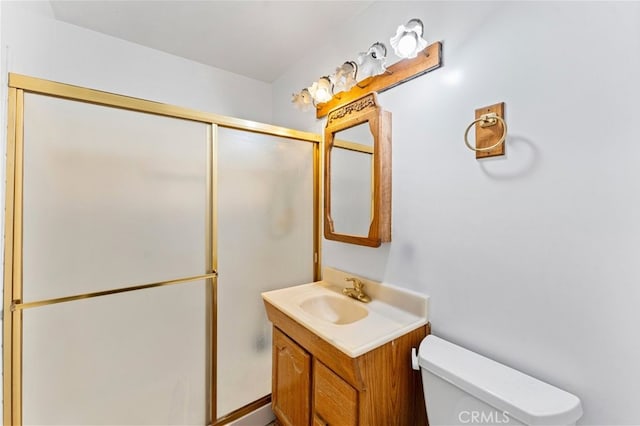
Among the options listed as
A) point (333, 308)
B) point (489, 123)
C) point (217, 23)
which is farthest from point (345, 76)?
point (333, 308)

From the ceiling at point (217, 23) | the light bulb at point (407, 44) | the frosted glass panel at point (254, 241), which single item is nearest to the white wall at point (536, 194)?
the light bulb at point (407, 44)

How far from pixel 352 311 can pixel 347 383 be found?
43 centimetres

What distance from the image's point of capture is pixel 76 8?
1.44 meters

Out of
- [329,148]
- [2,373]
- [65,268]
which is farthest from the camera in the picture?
[329,148]

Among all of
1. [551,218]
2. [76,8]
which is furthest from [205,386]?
[76,8]

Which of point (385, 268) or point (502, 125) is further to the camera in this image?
point (385, 268)

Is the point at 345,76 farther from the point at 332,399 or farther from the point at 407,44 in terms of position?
the point at 332,399

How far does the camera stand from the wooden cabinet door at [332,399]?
1.01 metres

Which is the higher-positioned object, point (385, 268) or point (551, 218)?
Answer: point (551, 218)

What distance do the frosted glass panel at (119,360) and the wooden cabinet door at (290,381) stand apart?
43 centimetres

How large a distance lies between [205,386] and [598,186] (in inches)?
78.2

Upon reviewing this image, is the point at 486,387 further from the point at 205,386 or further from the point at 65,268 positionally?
the point at 65,268

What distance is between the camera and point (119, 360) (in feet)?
4.27

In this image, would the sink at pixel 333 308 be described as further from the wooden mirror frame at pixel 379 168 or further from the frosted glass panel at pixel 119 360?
the frosted glass panel at pixel 119 360
